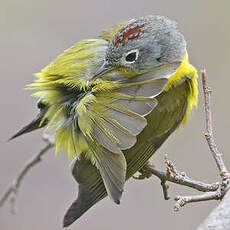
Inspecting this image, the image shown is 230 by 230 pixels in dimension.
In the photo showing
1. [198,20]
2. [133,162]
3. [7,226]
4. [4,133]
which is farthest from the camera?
[198,20]

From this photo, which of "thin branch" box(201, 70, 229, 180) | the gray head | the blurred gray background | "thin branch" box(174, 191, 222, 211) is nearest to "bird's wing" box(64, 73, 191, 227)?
the gray head

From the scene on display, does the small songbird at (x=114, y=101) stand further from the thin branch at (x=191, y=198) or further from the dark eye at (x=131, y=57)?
the thin branch at (x=191, y=198)

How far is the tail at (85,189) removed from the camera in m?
3.97

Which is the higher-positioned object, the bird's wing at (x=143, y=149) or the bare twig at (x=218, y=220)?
the bare twig at (x=218, y=220)

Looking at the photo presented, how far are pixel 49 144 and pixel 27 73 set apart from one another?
3.18 meters

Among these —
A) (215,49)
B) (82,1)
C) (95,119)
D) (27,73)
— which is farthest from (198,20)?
(95,119)

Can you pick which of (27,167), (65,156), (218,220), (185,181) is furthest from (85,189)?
(65,156)

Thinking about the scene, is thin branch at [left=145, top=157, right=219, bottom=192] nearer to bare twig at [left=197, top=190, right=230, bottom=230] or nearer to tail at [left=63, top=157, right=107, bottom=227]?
tail at [left=63, top=157, right=107, bottom=227]

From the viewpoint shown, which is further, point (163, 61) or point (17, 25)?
point (17, 25)

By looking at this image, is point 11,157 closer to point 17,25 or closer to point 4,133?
point 4,133

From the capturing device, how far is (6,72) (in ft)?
23.7

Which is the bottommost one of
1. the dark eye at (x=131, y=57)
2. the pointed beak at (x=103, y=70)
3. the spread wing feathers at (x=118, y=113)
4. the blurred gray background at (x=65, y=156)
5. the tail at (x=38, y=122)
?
the blurred gray background at (x=65, y=156)

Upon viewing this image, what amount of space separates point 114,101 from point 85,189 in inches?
27.3

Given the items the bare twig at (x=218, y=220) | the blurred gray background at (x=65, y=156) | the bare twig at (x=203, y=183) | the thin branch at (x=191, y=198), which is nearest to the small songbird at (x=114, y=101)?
the bare twig at (x=203, y=183)
